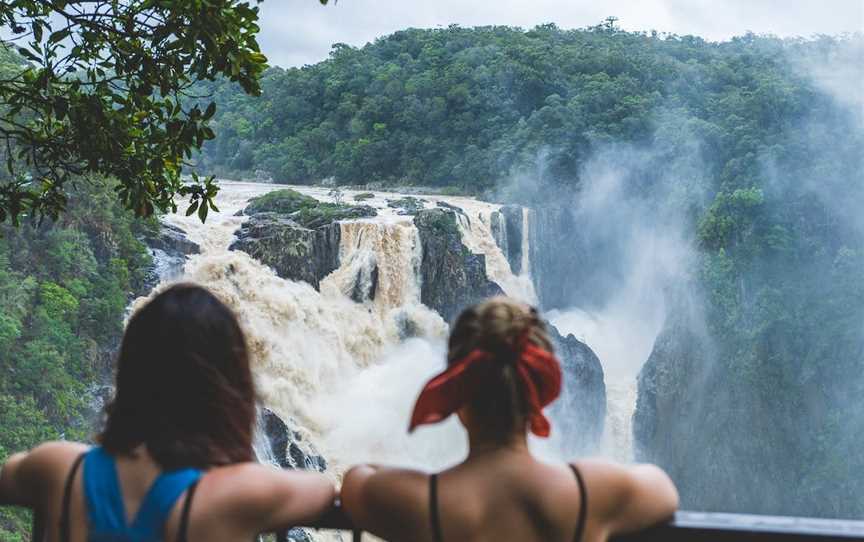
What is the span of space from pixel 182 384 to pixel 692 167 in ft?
79.4

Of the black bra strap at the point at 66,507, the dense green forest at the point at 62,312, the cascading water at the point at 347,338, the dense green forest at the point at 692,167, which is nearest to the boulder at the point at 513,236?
the dense green forest at the point at 692,167

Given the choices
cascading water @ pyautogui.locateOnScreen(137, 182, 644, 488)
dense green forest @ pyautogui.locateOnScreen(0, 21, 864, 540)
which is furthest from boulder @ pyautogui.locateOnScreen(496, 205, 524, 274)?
cascading water @ pyautogui.locateOnScreen(137, 182, 644, 488)

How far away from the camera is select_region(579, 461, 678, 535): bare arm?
1390 mm

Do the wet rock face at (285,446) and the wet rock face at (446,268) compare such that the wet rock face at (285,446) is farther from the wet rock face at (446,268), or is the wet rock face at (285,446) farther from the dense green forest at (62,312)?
the wet rock face at (446,268)

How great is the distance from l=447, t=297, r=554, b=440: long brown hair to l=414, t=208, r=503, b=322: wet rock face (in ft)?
56.7

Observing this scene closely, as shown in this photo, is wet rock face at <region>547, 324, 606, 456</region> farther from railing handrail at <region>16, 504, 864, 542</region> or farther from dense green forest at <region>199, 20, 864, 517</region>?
railing handrail at <region>16, 504, 864, 542</region>

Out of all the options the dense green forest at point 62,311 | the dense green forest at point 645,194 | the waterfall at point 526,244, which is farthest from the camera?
the waterfall at point 526,244

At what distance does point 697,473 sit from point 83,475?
18738 mm

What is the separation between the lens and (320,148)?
29.2 metres

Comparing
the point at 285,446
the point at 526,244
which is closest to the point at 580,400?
the point at 526,244

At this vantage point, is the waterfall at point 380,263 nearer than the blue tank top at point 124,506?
No

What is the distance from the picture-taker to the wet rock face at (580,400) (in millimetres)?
18953

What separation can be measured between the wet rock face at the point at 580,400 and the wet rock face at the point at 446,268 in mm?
2091

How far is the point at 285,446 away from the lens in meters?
13.3
